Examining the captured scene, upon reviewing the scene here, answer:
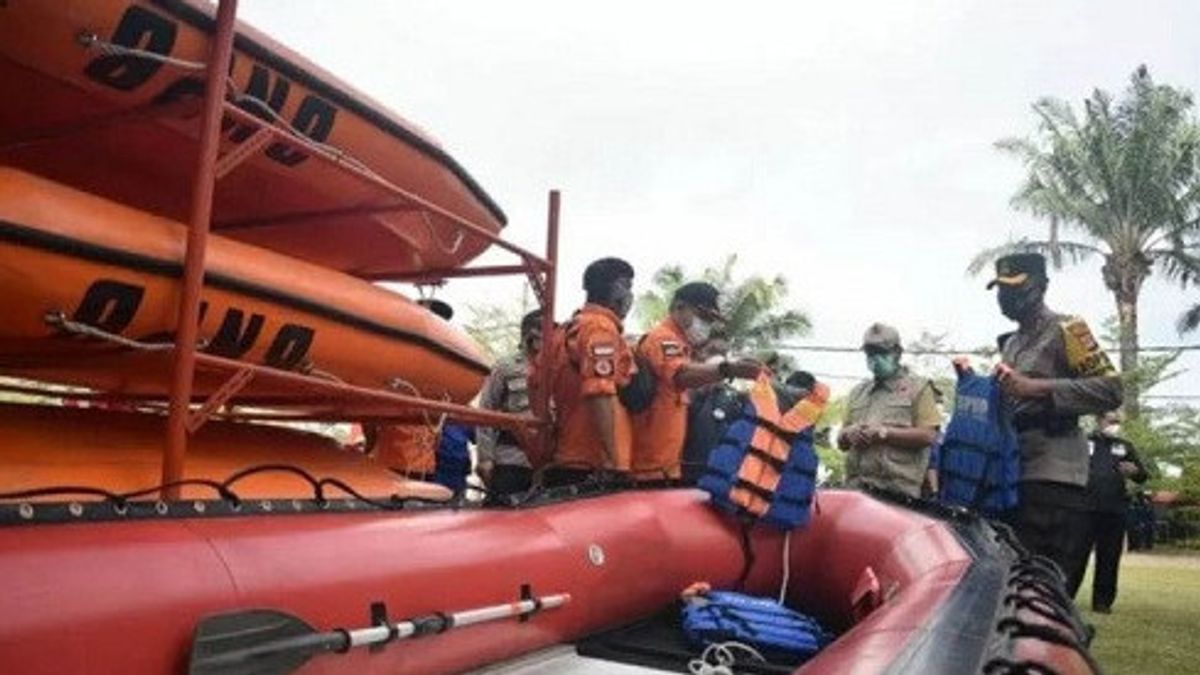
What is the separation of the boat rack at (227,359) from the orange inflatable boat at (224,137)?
0.03 metres

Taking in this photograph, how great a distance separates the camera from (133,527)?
1.57 metres

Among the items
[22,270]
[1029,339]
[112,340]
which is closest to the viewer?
[22,270]

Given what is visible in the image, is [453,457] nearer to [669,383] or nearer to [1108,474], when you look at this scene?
[669,383]

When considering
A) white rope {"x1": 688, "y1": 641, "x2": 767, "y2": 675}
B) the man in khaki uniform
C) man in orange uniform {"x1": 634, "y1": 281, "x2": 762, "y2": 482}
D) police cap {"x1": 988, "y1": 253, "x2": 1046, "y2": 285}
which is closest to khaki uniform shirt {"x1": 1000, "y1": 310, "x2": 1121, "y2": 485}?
police cap {"x1": 988, "y1": 253, "x2": 1046, "y2": 285}

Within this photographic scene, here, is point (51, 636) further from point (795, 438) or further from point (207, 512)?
point (795, 438)

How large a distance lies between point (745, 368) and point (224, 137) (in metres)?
2.02

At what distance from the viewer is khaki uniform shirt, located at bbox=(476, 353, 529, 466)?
16.3ft

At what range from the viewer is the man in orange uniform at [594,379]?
3486mm

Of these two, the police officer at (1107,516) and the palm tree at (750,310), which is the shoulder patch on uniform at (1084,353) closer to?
the police officer at (1107,516)

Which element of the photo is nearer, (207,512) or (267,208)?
(207,512)

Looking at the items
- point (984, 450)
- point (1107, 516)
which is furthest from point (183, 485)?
point (1107, 516)

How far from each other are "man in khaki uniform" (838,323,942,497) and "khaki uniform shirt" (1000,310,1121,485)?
40.2 inches

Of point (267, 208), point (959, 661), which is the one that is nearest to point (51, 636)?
point (959, 661)

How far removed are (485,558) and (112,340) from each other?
95 centimetres
